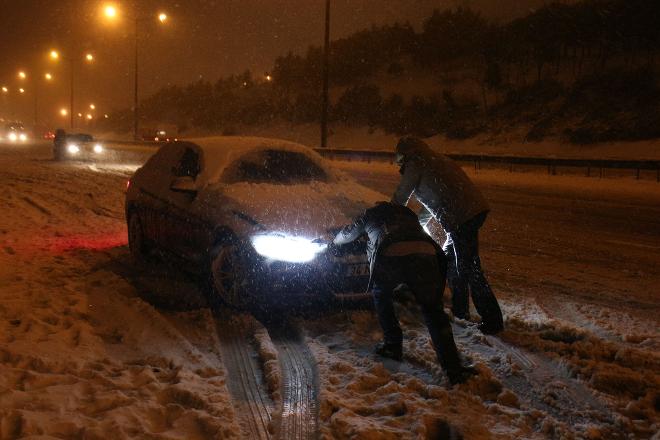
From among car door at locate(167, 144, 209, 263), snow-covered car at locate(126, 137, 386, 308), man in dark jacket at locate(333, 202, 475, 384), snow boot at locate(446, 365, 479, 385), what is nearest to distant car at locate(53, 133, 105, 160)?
snow-covered car at locate(126, 137, 386, 308)

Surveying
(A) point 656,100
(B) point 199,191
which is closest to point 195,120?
(A) point 656,100

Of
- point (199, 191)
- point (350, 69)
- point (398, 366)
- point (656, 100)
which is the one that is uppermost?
point (350, 69)

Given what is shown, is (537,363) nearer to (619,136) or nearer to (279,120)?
(619,136)

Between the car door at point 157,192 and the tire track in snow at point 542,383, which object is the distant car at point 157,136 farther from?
the tire track in snow at point 542,383

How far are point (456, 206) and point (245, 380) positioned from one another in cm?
225

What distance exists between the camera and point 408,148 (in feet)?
18.7

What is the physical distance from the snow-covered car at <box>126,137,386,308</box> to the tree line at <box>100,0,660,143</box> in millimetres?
33706

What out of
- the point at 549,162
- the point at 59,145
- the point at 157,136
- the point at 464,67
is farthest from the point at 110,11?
the point at 464,67

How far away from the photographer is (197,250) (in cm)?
641

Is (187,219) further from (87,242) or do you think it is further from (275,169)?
(87,242)

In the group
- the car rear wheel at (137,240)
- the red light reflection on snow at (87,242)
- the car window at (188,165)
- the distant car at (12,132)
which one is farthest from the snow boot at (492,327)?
the distant car at (12,132)

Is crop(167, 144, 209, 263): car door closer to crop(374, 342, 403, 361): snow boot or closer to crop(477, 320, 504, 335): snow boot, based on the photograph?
crop(374, 342, 403, 361): snow boot

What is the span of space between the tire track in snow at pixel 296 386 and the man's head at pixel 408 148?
5.70 ft

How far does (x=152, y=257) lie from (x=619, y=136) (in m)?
29.6
